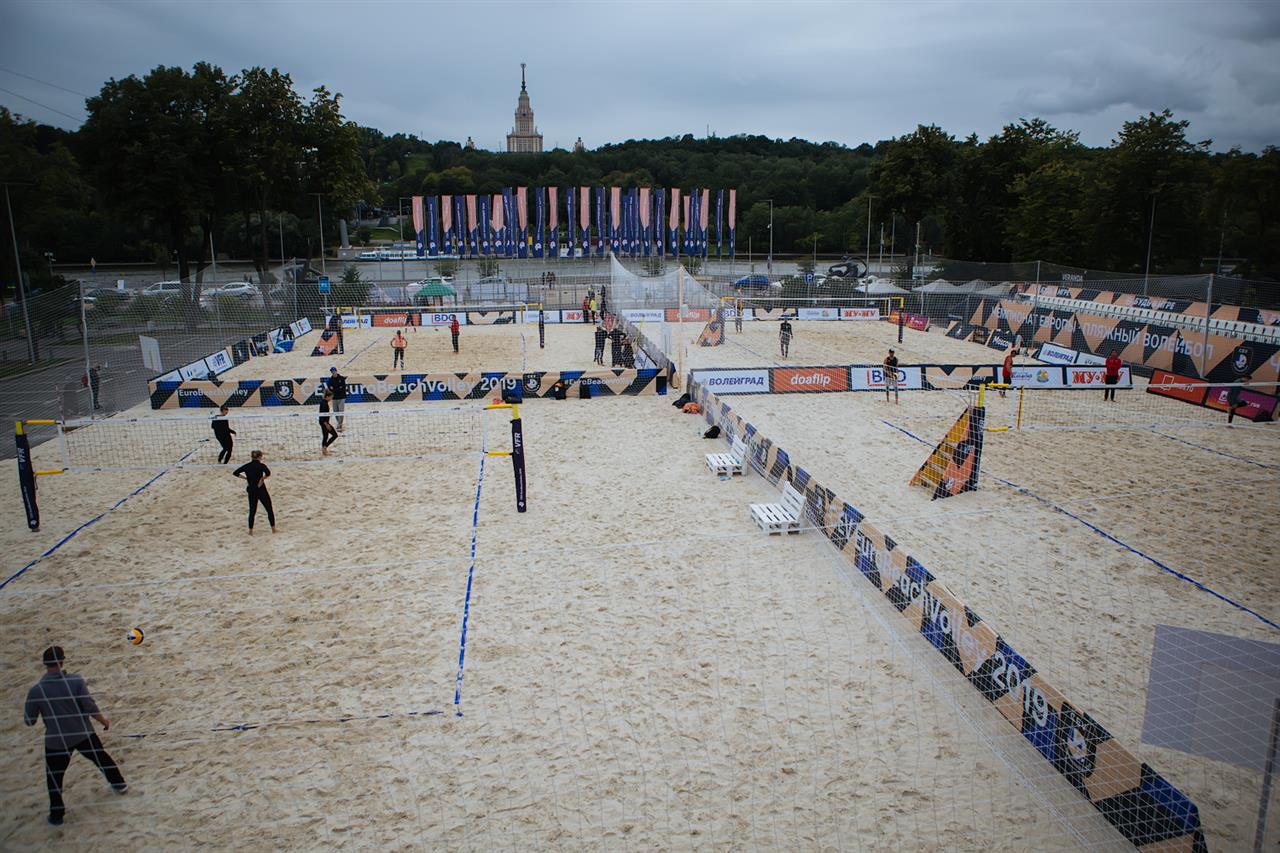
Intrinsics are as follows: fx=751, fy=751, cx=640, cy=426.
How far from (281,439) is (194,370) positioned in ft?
28.2

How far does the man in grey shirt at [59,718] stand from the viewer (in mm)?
6336

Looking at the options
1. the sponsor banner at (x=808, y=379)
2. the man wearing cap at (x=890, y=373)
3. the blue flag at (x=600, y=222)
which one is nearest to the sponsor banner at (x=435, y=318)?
the blue flag at (x=600, y=222)

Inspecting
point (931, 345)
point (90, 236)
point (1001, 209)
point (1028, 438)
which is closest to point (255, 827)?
point (1028, 438)

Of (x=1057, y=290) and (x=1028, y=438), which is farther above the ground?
(x=1057, y=290)

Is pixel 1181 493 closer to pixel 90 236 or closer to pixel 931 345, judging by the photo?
→ pixel 931 345

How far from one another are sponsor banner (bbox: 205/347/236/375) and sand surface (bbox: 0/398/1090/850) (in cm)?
1413

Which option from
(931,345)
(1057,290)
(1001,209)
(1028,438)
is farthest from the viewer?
(1001,209)

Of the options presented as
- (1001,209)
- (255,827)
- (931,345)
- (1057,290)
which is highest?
(1001,209)

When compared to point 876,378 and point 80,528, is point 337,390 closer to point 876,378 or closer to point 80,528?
point 80,528

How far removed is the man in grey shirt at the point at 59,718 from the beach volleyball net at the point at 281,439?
32.6ft

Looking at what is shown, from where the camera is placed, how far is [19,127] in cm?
3728

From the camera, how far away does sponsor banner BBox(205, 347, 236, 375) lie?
87.4ft

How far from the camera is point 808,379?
23.1m

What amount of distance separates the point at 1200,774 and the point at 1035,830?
2066 millimetres
